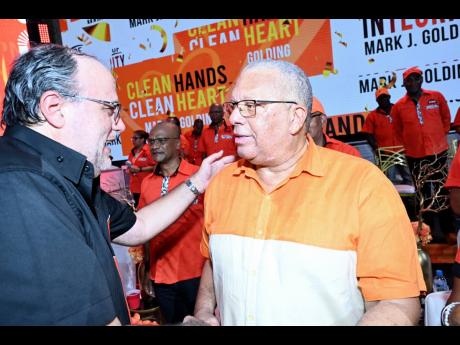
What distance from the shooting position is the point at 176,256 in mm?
3648

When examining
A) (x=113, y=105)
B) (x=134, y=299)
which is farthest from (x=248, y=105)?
(x=134, y=299)

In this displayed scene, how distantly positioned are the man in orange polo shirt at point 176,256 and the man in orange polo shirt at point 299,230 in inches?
68.5

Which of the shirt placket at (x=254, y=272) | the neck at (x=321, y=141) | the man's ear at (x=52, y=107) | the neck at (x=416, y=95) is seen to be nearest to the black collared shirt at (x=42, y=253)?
the man's ear at (x=52, y=107)

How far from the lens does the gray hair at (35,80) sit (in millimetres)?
1533

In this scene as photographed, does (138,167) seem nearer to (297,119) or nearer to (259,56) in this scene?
(259,56)

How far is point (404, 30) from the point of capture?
23.3 feet

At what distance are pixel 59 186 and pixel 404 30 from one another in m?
7.09

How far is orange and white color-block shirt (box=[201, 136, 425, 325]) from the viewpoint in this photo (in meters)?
1.57

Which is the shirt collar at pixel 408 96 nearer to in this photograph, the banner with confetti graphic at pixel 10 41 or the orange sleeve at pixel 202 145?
the orange sleeve at pixel 202 145


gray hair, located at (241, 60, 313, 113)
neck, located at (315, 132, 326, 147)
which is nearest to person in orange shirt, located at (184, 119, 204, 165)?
neck, located at (315, 132, 326, 147)

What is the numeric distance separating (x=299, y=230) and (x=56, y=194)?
0.90 meters
